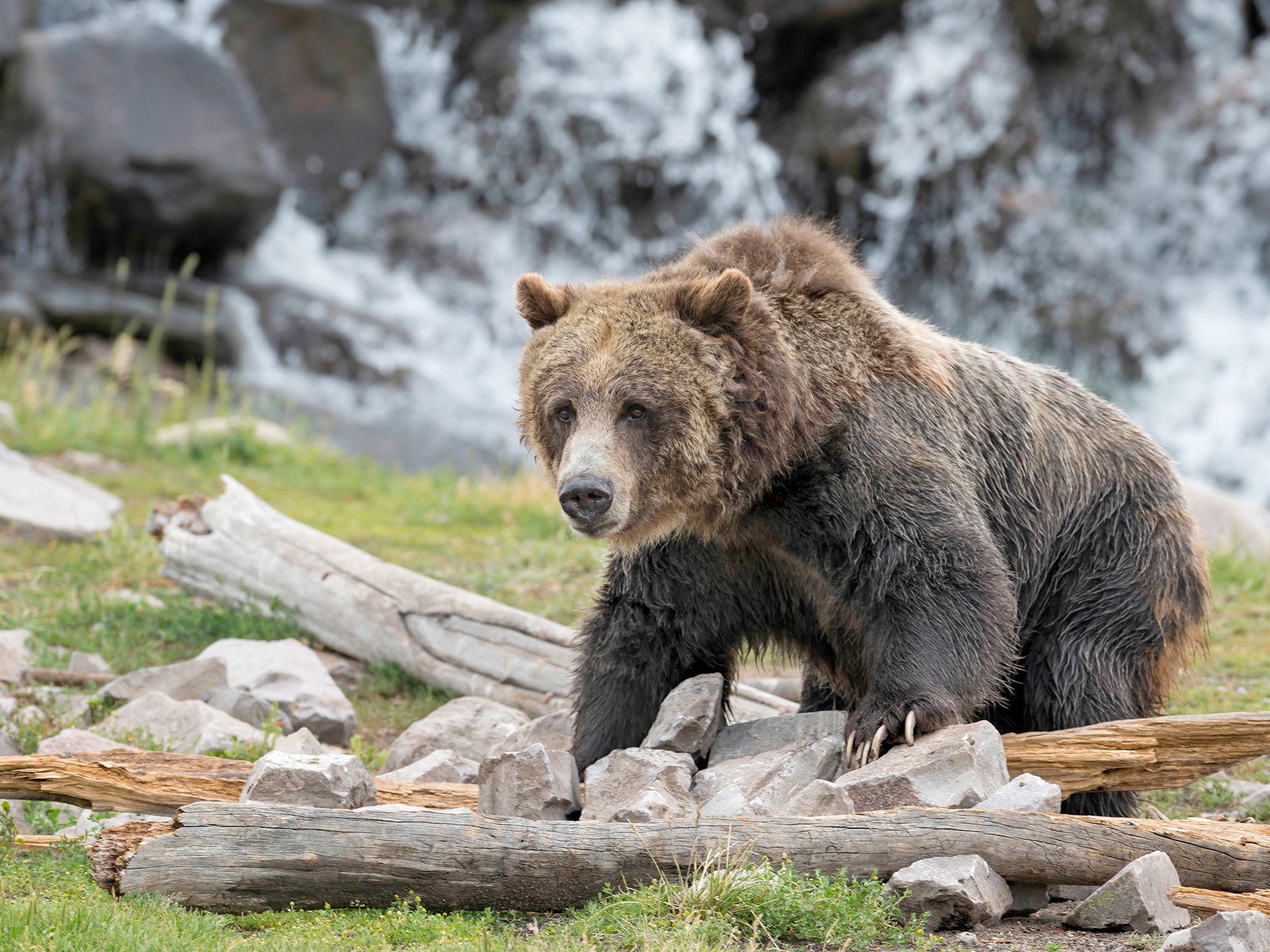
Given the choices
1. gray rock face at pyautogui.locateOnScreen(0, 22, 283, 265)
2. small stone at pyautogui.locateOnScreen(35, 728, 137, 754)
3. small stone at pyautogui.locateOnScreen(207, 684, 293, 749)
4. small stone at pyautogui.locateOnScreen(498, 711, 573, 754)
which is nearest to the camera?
small stone at pyautogui.locateOnScreen(35, 728, 137, 754)

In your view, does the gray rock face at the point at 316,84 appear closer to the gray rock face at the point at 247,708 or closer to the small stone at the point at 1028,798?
the gray rock face at the point at 247,708

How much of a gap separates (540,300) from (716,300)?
2.06ft

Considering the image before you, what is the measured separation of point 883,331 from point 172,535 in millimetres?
3802

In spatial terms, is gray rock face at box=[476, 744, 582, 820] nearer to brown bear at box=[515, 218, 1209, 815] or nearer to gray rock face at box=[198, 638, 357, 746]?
brown bear at box=[515, 218, 1209, 815]

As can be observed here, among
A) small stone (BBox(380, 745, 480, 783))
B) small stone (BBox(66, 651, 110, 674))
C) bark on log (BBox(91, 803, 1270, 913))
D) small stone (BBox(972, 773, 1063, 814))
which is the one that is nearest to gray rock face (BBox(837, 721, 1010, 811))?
small stone (BBox(972, 773, 1063, 814))

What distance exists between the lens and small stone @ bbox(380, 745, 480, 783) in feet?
14.4

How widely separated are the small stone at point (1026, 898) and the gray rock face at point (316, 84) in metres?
17.0

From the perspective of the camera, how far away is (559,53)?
20312 millimetres

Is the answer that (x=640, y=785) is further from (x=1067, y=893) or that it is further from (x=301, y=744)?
(x=1067, y=893)

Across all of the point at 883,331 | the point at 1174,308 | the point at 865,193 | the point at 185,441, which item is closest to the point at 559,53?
the point at 865,193

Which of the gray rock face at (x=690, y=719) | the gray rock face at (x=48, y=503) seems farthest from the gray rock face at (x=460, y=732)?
the gray rock face at (x=48, y=503)

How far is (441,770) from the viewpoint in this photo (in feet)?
14.5

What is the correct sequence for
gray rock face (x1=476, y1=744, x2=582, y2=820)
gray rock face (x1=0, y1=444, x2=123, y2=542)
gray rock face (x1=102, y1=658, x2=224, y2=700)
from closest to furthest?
gray rock face (x1=476, y1=744, x2=582, y2=820) → gray rock face (x1=102, y1=658, x2=224, y2=700) → gray rock face (x1=0, y1=444, x2=123, y2=542)

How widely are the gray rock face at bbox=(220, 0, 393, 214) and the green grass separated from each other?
Answer: 18.9 ft
